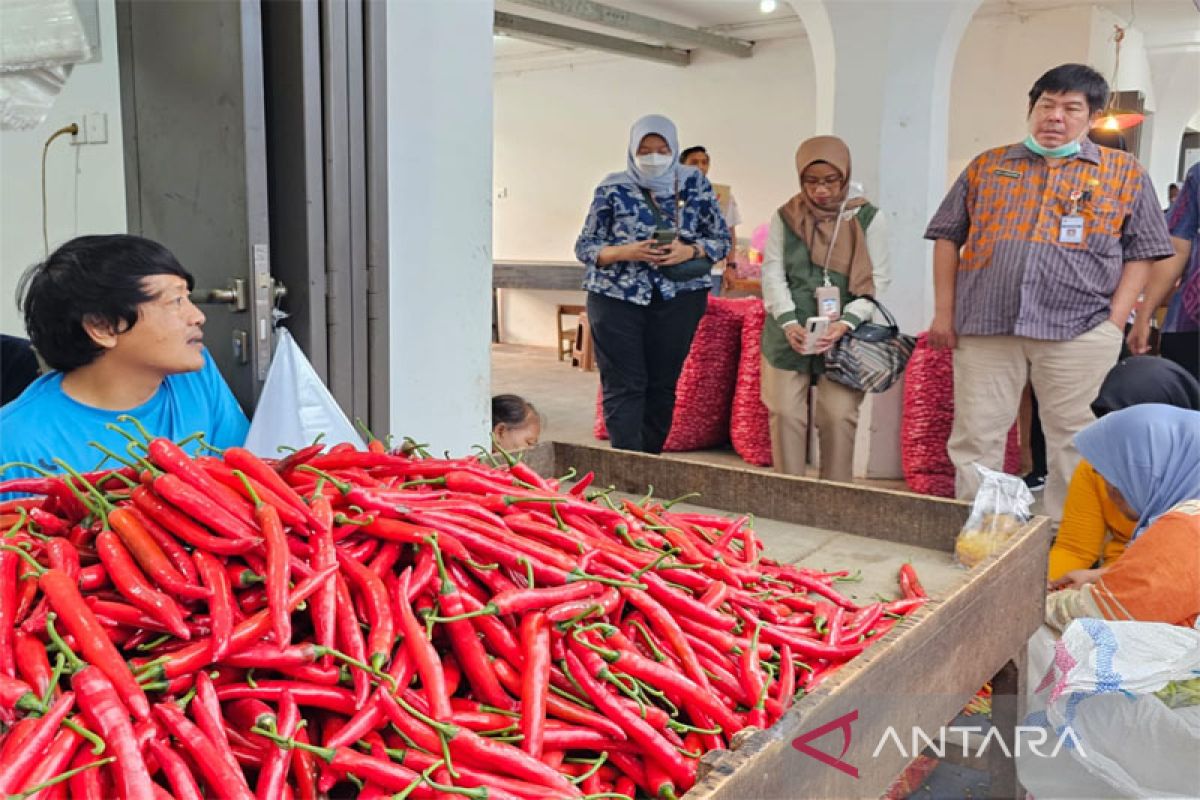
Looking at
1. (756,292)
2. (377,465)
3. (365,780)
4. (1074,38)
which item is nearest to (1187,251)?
(377,465)

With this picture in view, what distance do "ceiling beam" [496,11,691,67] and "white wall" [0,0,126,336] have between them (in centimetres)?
604

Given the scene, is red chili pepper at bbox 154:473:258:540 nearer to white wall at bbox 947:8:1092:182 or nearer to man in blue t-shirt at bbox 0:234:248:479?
man in blue t-shirt at bbox 0:234:248:479

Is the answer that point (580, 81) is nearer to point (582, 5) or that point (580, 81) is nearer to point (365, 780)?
point (582, 5)

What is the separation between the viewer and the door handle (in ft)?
8.00

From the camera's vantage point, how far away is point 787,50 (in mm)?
10977

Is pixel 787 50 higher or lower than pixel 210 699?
higher

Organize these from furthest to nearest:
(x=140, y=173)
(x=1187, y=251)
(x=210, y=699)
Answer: (x=1187, y=251)
(x=140, y=173)
(x=210, y=699)

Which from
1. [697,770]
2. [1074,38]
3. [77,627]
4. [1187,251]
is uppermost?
[1074,38]

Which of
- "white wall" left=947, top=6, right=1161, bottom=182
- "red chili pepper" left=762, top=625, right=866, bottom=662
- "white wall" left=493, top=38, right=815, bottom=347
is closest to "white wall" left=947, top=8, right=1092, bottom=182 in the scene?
"white wall" left=947, top=6, right=1161, bottom=182

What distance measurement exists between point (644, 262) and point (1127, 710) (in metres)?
2.69

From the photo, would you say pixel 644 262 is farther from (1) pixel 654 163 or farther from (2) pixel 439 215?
(2) pixel 439 215

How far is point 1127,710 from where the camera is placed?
176cm

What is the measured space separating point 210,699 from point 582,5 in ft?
30.1

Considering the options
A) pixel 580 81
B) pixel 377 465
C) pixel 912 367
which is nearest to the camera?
pixel 377 465
